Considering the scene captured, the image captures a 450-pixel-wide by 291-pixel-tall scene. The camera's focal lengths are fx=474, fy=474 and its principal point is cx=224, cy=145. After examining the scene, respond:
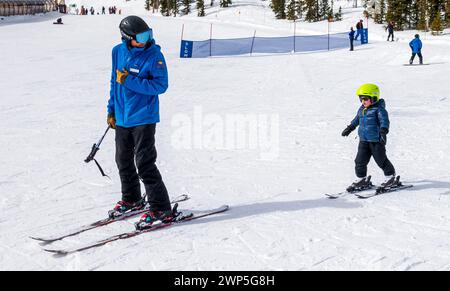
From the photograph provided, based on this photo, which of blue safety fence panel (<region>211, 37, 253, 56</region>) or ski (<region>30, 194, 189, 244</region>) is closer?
ski (<region>30, 194, 189, 244</region>)

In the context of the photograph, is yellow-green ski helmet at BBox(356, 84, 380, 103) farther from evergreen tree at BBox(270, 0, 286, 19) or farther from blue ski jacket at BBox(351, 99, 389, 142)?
evergreen tree at BBox(270, 0, 286, 19)

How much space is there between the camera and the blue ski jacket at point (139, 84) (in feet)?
13.5

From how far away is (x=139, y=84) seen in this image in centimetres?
409

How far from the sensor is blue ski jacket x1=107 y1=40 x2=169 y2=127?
13.5ft

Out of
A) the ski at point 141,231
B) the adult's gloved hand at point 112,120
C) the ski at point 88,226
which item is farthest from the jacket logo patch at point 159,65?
the ski at point 88,226

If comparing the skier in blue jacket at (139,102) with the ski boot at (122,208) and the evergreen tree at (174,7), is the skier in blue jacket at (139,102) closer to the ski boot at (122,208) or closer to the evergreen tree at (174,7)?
the ski boot at (122,208)

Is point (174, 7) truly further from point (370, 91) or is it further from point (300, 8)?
point (370, 91)

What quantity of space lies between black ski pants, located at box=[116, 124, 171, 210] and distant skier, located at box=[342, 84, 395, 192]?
8.26ft

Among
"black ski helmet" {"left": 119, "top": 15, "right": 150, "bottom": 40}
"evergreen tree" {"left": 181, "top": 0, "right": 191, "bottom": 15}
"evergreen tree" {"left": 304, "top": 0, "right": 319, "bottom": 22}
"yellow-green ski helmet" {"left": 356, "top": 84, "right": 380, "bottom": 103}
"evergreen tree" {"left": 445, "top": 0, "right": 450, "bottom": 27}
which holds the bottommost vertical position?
"yellow-green ski helmet" {"left": 356, "top": 84, "right": 380, "bottom": 103}

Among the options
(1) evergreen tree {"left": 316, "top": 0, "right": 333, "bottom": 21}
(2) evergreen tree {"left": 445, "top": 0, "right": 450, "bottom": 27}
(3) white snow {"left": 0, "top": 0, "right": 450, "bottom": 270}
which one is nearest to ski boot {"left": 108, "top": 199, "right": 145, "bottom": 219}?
(3) white snow {"left": 0, "top": 0, "right": 450, "bottom": 270}

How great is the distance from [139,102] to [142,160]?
52cm

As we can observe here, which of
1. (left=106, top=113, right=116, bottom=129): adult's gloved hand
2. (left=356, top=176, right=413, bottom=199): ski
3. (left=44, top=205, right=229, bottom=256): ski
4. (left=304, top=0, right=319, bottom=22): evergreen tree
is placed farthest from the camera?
(left=304, top=0, right=319, bottom=22): evergreen tree

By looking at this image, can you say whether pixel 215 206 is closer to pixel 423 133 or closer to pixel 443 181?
pixel 443 181

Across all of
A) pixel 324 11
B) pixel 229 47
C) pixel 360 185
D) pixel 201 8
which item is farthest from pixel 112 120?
pixel 201 8
